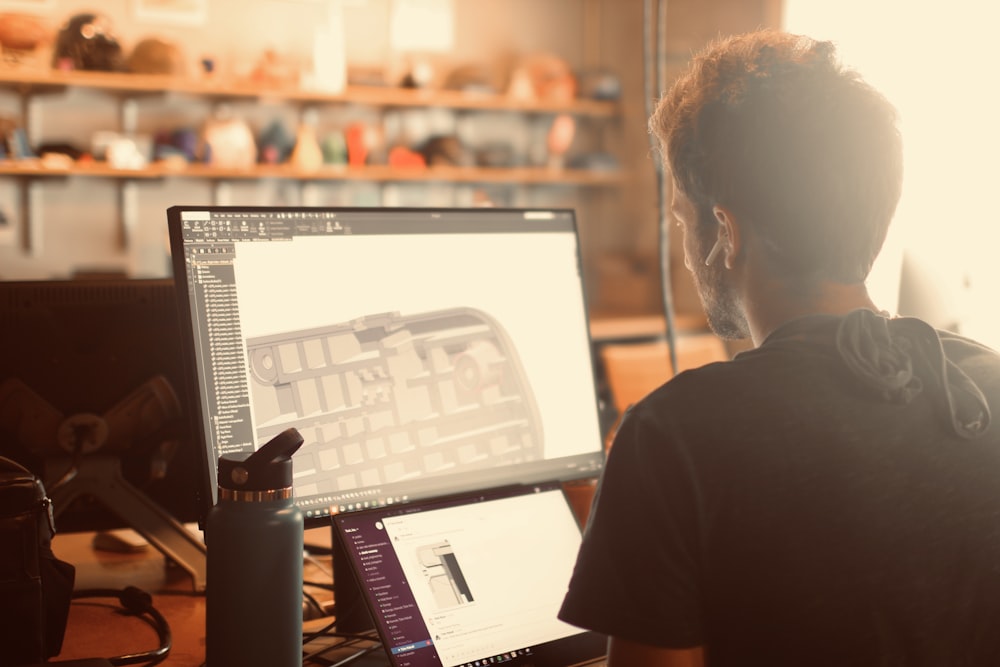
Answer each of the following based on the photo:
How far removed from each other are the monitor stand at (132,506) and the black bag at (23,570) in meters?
0.38

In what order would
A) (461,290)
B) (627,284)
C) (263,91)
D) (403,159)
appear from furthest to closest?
(627,284) → (403,159) → (263,91) → (461,290)

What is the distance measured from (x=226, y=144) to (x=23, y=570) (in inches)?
129

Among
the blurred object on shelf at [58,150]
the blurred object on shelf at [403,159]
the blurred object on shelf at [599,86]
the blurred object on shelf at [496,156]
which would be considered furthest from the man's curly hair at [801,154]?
the blurred object on shelf at [599,86]

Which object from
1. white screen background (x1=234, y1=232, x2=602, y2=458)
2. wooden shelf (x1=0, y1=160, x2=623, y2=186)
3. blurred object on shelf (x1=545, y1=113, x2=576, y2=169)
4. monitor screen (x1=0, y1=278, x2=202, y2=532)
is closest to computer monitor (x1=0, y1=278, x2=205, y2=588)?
monitor screen (x1=0, y1=278, x2=202, y2=532)

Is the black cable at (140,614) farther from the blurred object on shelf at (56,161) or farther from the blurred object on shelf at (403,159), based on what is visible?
the blurred object on shelf at (403,159)

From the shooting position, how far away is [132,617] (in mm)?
1185

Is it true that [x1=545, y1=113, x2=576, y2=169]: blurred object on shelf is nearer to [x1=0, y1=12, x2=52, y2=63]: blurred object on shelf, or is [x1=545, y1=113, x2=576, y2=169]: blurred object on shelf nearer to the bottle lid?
[x1=0, y1=12, x2=52, y2=63]: blurred object on shelf


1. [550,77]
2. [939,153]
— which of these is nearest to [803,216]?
[939,153]

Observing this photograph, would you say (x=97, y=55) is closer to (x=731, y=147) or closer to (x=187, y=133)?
(x=187, y=133)

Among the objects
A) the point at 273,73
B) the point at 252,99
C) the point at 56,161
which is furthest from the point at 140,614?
the point at 252,99

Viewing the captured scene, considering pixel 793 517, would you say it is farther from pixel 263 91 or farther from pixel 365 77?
pixel 365 77

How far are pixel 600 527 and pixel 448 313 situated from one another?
0.45 m

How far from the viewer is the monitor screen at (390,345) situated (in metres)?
1.01

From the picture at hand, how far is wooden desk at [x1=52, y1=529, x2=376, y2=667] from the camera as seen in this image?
3.55 ft
